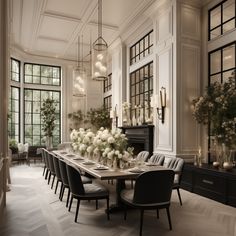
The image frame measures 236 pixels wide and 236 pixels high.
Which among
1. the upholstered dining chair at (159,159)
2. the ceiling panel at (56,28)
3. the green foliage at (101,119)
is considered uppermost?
the ceiling panel at (56,28)

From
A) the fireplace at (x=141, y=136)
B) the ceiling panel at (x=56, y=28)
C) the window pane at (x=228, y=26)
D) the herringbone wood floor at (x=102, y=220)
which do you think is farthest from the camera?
the ceiling panel at (x=56, y=28)

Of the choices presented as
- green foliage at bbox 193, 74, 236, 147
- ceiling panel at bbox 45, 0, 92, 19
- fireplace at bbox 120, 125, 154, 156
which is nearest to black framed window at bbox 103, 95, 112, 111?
fireplace at bbox 120, 125, 154, 156

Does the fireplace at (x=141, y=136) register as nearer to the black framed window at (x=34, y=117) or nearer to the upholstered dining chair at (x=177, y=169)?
the upholstered dining chair at (x=177, y=169)

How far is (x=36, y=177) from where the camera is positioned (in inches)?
294

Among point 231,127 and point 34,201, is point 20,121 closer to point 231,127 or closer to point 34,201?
point 34,201

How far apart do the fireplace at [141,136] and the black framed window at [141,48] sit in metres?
2.33

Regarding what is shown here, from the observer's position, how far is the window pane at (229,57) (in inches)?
223

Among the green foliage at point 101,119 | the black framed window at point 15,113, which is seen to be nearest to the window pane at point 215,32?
the green foliage at point 101,119

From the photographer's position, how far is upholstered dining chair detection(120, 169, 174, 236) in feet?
10.6

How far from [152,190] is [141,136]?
4406 mm

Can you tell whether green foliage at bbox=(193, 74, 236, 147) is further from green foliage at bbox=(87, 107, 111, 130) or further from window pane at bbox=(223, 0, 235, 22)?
green foliage at bbox=(87, 107, 111, 130)

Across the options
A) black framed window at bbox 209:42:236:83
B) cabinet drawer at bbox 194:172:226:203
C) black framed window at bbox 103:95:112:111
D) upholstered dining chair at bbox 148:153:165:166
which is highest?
black framed window at bbox 209:42:236:83

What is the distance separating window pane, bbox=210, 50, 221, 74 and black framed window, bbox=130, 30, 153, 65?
6.93 feet

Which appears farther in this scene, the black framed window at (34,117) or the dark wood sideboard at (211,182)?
the black framed window at (34,117)
